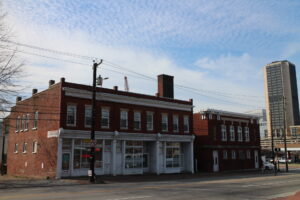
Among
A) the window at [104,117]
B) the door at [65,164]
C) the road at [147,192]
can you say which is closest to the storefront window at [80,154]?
the door at [65,164]

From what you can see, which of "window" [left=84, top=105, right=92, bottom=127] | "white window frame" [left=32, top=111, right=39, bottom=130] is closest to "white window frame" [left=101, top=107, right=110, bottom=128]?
"window" [left=84, top=105, right=92, bottom=127]

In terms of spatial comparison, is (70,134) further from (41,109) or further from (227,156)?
(227,156)

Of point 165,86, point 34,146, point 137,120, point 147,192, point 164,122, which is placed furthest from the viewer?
point 165,86

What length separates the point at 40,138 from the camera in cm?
3234

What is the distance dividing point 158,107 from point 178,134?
4.40m

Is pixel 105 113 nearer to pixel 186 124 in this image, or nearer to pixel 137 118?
pixel 137 118

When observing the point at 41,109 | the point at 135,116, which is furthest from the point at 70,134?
the point at 135,116

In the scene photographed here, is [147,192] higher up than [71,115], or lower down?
lower down

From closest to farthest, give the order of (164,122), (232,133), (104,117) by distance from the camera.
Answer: (104,117) → (164,122) → (232,133)

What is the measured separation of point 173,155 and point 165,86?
9.12 metres

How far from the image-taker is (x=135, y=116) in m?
35.0

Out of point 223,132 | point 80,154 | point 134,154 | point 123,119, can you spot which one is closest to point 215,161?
point 223,132

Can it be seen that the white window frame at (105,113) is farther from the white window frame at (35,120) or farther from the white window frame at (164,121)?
the white window frame at (164,121)

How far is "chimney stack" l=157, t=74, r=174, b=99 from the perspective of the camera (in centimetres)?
4191
